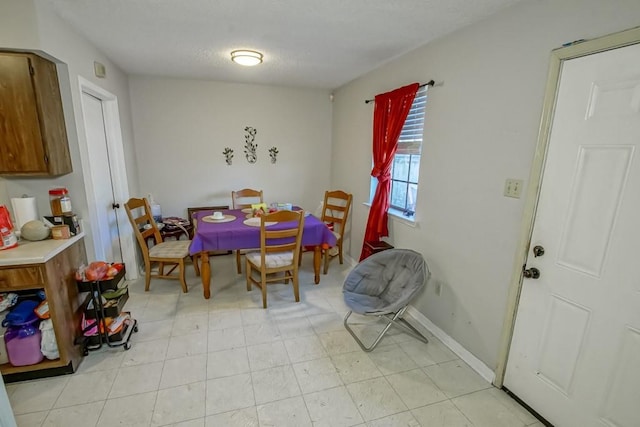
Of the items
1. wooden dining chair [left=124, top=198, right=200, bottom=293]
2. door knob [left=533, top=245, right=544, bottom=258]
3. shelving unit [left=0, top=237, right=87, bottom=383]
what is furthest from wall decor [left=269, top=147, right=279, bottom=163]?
door knob [left=533, top=245, right=544, bottom=258]

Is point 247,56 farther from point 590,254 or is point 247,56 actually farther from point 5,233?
point 590,254

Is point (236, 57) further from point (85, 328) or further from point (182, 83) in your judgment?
point (85, 328)

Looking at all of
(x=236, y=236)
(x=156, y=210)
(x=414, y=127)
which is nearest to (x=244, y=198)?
(x=156, y=210)

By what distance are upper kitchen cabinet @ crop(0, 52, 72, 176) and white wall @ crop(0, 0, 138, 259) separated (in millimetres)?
85

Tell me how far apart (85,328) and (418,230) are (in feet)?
8.65

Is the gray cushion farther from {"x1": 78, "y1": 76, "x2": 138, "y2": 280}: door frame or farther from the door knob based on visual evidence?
{"x1": 78, "y1": 76, "x2": 138, "y2": 280}: door frame

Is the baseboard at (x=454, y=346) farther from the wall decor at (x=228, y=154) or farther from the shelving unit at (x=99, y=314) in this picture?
the wall decor at (x=228, y=154)

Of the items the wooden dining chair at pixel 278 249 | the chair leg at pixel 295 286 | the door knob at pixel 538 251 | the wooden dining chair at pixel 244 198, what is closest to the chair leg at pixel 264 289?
Answer: the wooden dining chair at pixel 278 249

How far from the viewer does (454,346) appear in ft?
7.21

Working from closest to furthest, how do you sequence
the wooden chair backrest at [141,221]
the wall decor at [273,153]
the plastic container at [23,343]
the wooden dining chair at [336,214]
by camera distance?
the plastic container at [23,343] → the wooden chair backrest at [141,221] → the wooden dining chair at [336,214] → the wall decor at [273,153]

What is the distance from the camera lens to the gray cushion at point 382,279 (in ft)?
7.47

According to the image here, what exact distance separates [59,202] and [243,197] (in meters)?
2.24

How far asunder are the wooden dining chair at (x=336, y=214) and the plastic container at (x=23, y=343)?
248 centimetres

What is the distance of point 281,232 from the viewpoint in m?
2.61
